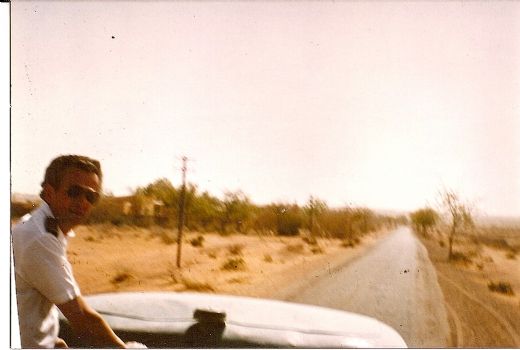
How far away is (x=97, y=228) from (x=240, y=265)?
372 centimetres

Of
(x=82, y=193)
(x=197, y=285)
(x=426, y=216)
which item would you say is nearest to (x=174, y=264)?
(x=197, y=285)

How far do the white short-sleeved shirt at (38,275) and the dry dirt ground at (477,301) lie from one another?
3.45 meters

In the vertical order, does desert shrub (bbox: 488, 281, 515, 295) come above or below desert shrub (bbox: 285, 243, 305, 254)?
below

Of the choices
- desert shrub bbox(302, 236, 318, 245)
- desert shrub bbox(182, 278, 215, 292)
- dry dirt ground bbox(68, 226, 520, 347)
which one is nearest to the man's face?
dry dirt ground bbox(68, 226, 520, 347)

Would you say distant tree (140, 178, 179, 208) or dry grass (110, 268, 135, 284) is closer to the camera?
distant tree (140, 178, 179, 208)

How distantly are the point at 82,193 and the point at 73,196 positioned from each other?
0.06 metres

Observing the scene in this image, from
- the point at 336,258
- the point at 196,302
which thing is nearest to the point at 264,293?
the point at 336,258

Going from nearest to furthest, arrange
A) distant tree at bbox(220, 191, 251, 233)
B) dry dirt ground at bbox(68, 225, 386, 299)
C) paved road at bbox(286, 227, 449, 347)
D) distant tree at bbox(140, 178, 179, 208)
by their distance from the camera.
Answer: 1. paved road at bbox(286, 227, 449, 347)
2. distant tree at bbox(140, 178, 179, 208)
3. distant tree at bbox(220, 191, 251, 233)
4. dry dirt ground at bbox(68, 225, 386, 299)

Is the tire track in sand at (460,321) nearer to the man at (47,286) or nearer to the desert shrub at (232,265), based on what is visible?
the man at (47,286)

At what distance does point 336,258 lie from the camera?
14.7 meters

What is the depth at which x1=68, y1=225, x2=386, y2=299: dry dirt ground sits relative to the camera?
9352 millimetres

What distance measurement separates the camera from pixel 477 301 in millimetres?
9867

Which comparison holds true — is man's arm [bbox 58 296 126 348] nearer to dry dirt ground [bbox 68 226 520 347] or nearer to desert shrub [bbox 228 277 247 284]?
dry dirt ground [bbox 68 226 520 347]

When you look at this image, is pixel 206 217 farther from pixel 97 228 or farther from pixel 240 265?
pixel 97 228
